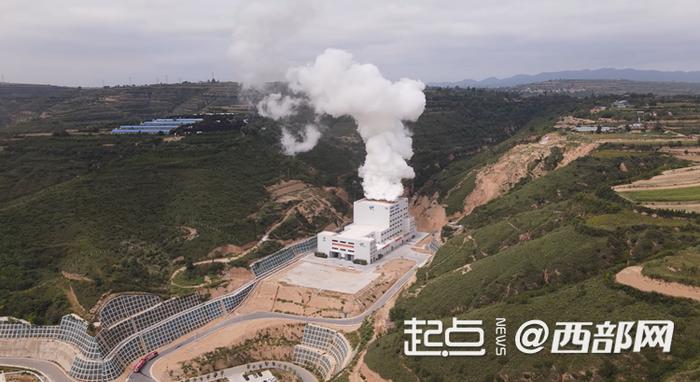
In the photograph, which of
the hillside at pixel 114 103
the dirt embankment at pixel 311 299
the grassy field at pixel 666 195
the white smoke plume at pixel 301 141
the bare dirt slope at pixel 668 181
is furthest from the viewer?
the hillside at pixel 114 103

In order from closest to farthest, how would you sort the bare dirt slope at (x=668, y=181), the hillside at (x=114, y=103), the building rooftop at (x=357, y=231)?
the bare dirt slope at (x=668, y=181), the building rooftop at (x=357, y=231), the hillside at (x=114, y=103)

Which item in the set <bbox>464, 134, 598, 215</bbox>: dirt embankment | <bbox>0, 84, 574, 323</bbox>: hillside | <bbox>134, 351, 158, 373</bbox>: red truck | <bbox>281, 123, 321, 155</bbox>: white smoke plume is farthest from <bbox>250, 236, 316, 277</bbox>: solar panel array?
<bbox>464, 134, 598, 215</bbox>: dirt embankment

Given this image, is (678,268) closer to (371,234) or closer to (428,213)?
(371,234)

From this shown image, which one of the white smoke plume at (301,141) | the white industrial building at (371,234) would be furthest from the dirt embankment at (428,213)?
the white smoke plume at (301,141)

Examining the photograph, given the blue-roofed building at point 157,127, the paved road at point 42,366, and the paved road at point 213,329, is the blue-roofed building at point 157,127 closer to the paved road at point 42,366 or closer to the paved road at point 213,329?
the paved road at point 213,329

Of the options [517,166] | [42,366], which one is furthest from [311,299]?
[517,166]

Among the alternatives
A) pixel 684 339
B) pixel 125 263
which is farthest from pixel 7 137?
pixel 684 339

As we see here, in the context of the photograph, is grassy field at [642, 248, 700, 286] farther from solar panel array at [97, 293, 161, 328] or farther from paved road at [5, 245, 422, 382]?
solar panel array at [97, 293, 161, 328]

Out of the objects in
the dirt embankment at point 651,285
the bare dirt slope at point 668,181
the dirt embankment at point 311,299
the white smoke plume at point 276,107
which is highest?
the white smoke plume at point 276,107
